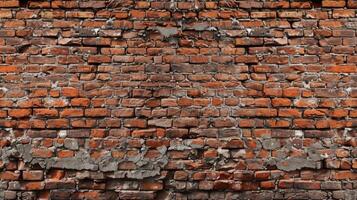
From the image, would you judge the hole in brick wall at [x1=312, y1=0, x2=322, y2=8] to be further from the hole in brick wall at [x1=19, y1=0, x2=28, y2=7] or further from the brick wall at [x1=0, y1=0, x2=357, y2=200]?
the hole in brick wall at [x1=19, y1=0, x2=28, y2=7]

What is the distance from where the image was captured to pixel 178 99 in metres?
3.15

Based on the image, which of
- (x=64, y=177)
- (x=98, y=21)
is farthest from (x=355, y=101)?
(x=64, y=177)

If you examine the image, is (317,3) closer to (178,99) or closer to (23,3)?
(178,99)

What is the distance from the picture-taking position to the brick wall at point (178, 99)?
121 inches

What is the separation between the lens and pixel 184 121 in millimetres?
3125

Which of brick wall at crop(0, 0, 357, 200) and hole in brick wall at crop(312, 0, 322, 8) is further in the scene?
hole in brick wall at crop(312, 0, 322, 8)

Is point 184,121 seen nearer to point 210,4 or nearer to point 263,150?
point 263,150

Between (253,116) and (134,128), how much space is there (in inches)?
38.7

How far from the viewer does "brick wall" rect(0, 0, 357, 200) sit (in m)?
3.08

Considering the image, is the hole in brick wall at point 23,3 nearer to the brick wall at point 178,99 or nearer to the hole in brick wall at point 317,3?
the brick wall at point 178,99

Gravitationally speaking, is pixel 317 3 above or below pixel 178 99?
above

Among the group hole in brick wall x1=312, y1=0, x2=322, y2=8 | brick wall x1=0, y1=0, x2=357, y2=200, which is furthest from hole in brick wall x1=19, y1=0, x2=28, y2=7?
hole in brick wall x1=312, y1=0, x2=322, y2=8

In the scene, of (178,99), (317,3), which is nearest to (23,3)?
(178,99)

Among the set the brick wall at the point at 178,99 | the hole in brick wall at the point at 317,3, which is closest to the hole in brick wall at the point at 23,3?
the brick wall at the point at 178,99
